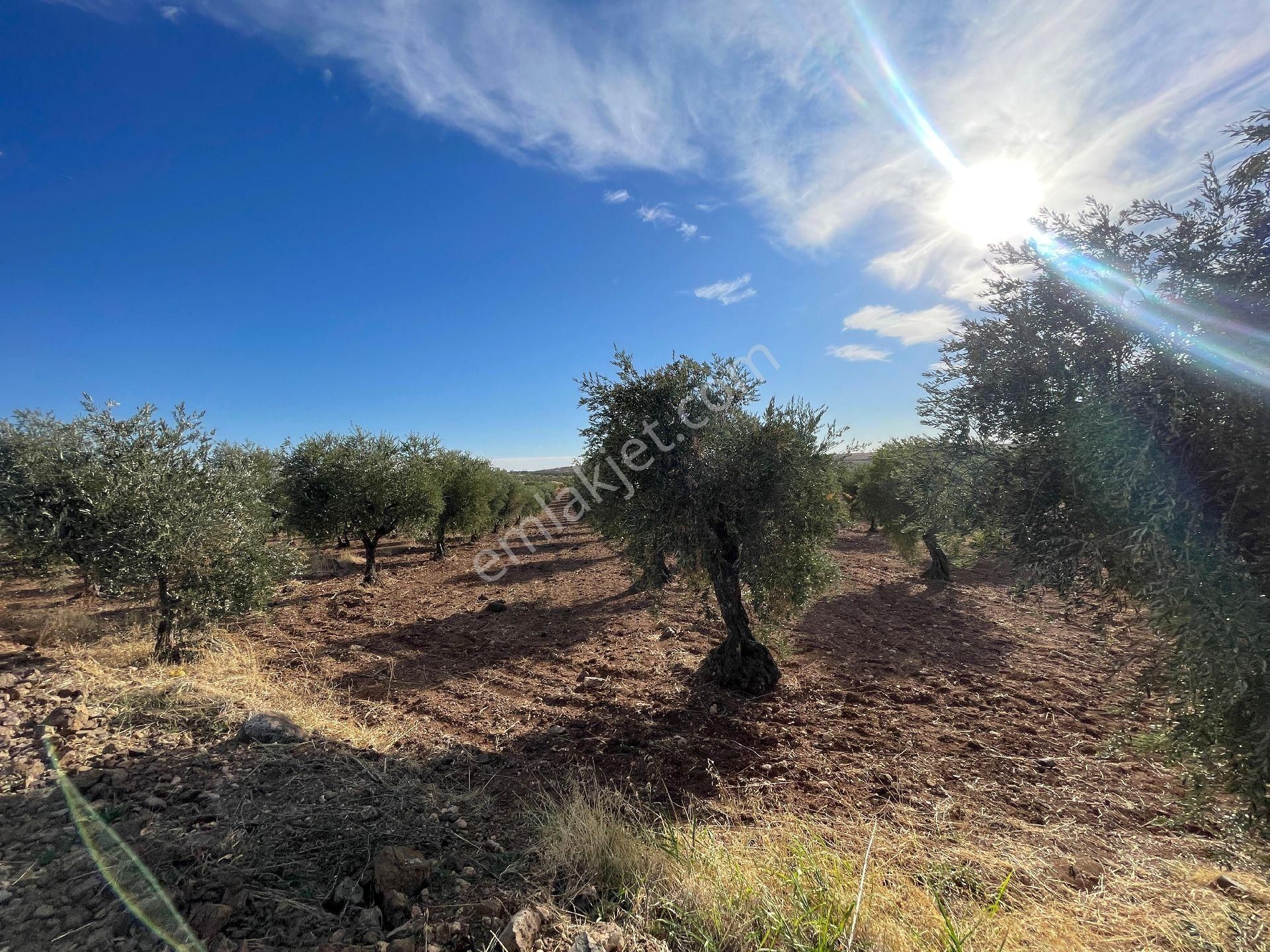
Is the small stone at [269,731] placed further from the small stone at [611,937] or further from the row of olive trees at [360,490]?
the row of olive trees at [360,490]

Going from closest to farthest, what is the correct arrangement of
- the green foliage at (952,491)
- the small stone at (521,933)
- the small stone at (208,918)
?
the small stone at (521,933) → the small stone at (208,918) → the green foliage at (952,491)

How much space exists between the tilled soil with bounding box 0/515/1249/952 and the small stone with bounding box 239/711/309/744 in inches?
7.4

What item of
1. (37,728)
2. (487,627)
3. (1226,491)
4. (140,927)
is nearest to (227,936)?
(140,927)

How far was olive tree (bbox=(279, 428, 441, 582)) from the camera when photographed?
17578mm

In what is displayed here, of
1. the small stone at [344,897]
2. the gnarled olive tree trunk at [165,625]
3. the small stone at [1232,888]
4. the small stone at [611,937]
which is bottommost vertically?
the small stone at [1232,888]

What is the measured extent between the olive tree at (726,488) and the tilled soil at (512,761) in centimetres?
80

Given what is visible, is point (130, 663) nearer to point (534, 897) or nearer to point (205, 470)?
point (205, 470)

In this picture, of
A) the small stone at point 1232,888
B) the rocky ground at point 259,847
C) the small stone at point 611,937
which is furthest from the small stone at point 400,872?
the small stone at point 1232,888

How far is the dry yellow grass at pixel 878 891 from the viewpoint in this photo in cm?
280

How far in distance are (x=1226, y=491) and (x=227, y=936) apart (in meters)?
6.77

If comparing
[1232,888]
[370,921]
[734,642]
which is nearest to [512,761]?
[370,921]

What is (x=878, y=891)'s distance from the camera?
313 cm

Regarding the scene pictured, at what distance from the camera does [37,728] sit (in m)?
5.19

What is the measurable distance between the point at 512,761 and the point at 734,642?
4135 mm
